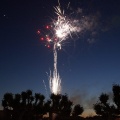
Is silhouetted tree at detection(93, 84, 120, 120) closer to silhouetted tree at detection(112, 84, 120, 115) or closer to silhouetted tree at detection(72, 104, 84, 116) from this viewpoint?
silhouetted tree at detection(112, 84, 120, 115)

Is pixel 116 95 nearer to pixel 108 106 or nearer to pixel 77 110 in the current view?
pixel 108 106

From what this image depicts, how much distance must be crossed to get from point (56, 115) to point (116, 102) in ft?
56.4

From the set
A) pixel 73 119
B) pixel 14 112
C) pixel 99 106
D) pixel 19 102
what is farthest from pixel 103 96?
pixel 14 112

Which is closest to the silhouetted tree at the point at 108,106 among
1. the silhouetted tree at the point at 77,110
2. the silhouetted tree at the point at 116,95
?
the silhouetted tree at the point at 116,95

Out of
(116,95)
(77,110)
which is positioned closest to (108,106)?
(116,95)

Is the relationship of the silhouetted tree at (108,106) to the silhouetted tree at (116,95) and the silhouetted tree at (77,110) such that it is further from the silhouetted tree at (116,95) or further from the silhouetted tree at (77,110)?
the silhouetted tree at (77,110)

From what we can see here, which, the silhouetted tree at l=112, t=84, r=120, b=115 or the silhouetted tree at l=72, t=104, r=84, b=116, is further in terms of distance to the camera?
the silhouetted tree at l=72, t=104, r=84, b=116

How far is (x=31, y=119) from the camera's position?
2077 inches

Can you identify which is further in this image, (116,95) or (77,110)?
(77,110)

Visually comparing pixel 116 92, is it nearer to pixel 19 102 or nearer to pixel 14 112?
pixel 19 102

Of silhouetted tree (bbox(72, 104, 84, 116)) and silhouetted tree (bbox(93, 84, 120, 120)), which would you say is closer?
silhouetted tree (bbox(93, 84, 120, 120))

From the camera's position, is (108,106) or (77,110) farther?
(77,110)

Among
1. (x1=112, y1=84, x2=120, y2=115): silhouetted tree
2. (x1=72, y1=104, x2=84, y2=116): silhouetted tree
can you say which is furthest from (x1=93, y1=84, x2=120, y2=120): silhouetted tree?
(x1=72, y1=104, x2=84, y2=116): silhouetted tree

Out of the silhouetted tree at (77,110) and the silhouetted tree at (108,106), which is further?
the silhouetted tree at (77,110)
